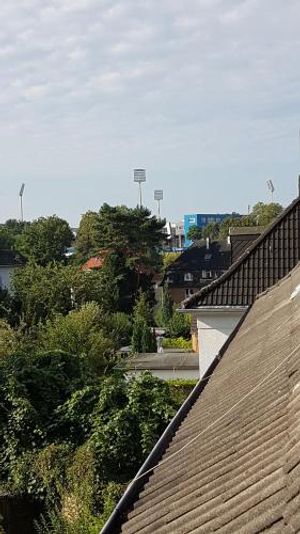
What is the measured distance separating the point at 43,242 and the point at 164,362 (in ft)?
155

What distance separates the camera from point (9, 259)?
76625mm

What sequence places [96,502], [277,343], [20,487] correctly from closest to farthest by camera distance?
[277,343] < [96,502] < [20,487]

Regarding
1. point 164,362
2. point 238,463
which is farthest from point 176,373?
point 238,463

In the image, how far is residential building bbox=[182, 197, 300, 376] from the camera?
14.6 m

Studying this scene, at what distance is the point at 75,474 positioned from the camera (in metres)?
11.2

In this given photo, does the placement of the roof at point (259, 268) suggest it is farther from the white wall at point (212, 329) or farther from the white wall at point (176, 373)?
the white wall at point (176, 373)

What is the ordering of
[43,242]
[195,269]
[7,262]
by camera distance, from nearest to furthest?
[195,269]
[43,242]
[7,262]

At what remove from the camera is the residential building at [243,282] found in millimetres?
14578

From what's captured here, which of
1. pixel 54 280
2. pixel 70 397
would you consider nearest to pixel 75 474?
pixel 70 397

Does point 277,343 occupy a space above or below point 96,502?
above

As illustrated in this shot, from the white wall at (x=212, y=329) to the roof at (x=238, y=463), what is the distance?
8.18 meters

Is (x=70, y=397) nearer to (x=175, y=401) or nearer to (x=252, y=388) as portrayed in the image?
(x=175, y=401)

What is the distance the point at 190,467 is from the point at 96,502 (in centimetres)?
692

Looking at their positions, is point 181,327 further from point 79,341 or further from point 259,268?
point 259,268
